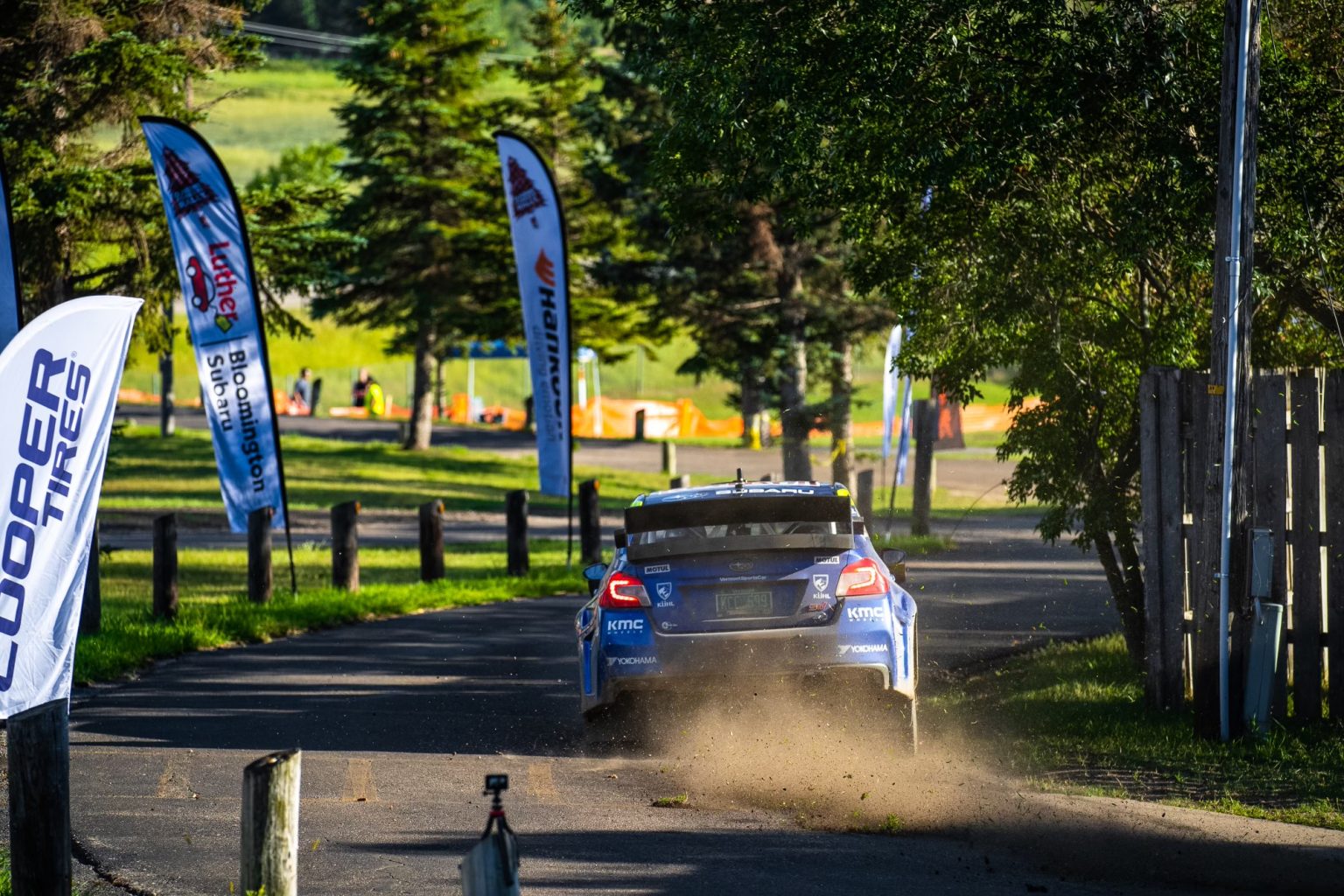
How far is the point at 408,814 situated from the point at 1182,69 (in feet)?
22.2

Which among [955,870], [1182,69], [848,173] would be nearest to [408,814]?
[955,870]

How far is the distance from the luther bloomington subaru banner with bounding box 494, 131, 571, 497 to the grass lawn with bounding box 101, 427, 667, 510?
12542 millimetres

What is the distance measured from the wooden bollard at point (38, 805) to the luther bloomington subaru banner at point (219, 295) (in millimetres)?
10726

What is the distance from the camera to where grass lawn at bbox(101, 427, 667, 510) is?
112 feet

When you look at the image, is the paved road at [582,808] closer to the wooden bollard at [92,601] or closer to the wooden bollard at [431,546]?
the wooden bollard at [92,601]

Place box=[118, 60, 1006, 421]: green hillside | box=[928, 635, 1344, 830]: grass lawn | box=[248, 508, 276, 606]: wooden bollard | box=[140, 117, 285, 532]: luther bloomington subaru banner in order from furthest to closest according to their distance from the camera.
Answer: box=[118, 60, 1006, 421]: green hillside, box=[248, 508, 276, 606]: wooden bollard, box=[140, 117, 285, 532]: luther bloomington subaru banner, box=[928, 635, 1344, 830]: grass lawn

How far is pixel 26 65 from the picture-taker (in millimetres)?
19344

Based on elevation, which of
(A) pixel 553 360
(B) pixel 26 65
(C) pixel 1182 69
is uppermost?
(B) pixel 26 65

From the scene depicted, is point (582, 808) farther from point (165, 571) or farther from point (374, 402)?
point (374, 402)

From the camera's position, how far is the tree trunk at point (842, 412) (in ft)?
95.7

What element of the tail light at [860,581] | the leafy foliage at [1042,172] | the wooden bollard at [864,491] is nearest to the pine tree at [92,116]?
the leafy foliage at [1042,172]

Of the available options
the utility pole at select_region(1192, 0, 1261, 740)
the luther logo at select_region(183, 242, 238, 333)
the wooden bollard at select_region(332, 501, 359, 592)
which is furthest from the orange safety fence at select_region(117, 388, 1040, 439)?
the utility pole at select_region(1192, 0, 1261, 740)

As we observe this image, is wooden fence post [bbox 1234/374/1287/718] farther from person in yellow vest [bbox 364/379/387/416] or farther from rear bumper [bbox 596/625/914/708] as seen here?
person in yellow vest [bbox 364/379/387/416]

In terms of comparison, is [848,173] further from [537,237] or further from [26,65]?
[26,65]
